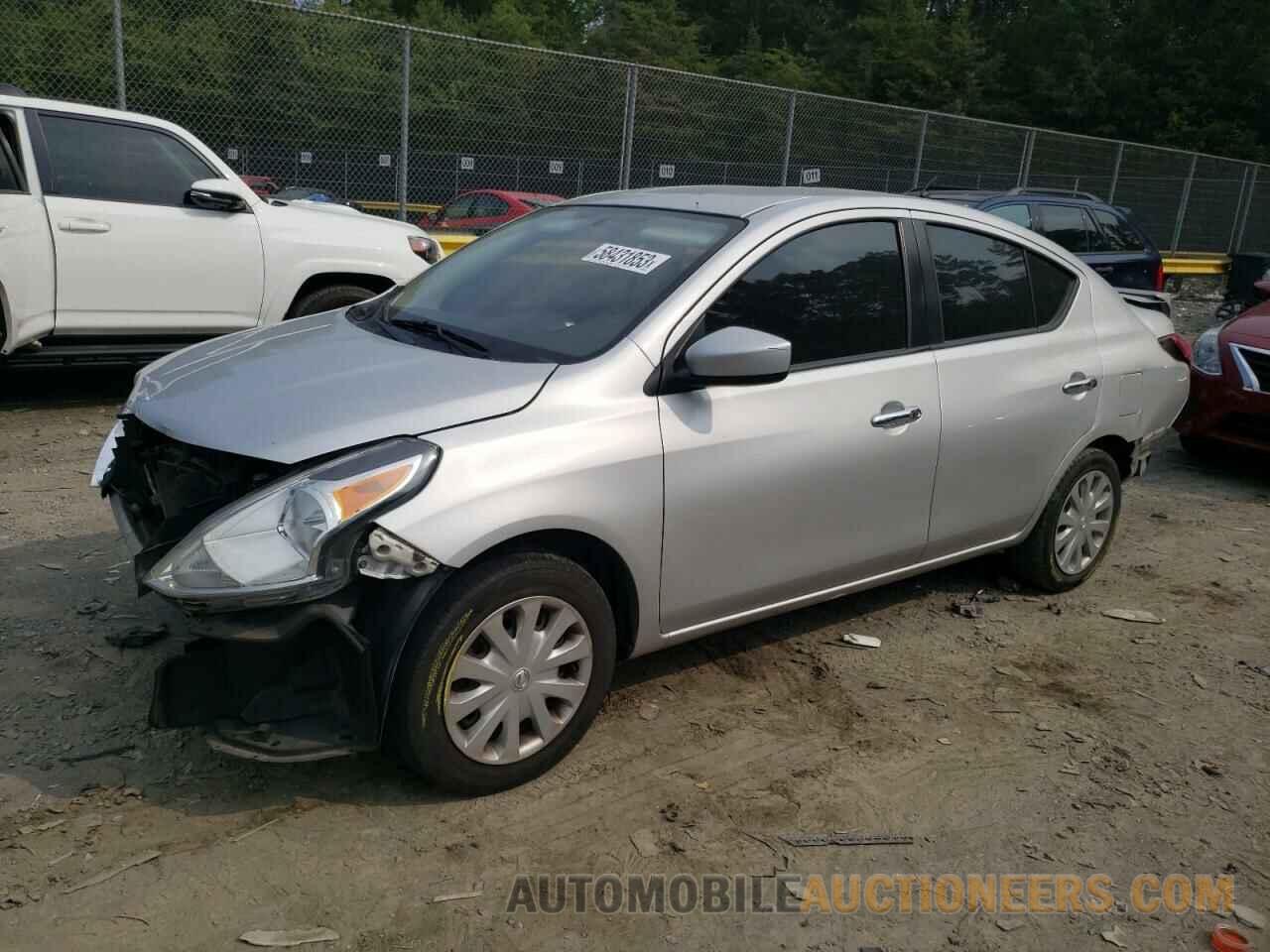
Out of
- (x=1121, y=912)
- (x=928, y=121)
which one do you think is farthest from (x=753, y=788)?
(x=928, y=121)

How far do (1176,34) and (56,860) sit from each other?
47.0 m

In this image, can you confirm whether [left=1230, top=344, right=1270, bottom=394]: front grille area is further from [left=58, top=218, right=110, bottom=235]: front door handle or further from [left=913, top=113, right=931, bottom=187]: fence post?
[left=913, top=113, right=931, bottom=187]: fence post

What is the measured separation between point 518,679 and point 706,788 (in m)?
0.69

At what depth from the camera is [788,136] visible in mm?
13734

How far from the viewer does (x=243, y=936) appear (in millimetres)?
2582

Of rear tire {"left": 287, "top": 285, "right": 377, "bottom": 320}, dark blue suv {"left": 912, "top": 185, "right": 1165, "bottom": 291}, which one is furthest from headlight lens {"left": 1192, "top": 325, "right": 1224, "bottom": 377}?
rear tire {"left": 287, "top": 285, "right": 377, "bottom": 320}

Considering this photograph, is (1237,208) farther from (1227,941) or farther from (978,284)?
(1227,941)

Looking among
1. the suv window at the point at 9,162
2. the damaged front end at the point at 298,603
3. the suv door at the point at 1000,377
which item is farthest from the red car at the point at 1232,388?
the suv window at the point at 9,162

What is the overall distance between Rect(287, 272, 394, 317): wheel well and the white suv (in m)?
0.01

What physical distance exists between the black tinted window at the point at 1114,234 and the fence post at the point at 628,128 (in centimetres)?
498

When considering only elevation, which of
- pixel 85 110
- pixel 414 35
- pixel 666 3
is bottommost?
pixel 85 110

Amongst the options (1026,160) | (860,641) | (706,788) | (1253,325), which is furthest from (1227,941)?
(1026,160)

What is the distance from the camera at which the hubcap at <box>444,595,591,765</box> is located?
301 cm

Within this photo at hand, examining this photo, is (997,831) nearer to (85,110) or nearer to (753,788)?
(753,788)
